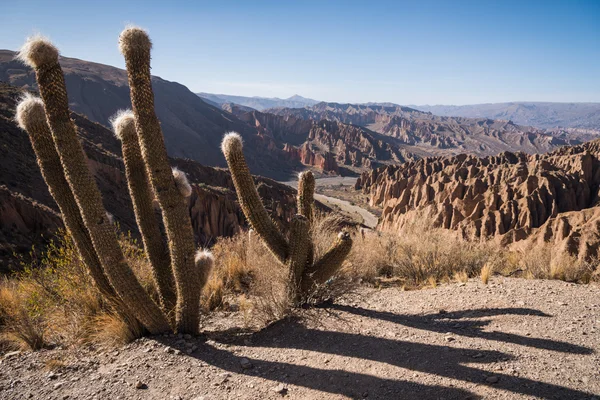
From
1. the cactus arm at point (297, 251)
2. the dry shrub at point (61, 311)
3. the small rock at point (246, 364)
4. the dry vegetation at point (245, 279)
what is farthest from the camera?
the cactus arm at point (297, 251)

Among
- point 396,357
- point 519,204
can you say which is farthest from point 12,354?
point 519,204

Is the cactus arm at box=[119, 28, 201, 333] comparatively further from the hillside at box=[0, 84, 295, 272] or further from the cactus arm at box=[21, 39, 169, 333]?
the hillside at box=[0, 84, 295, 272]

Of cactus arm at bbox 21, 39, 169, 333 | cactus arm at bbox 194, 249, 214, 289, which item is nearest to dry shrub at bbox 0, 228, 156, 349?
cactus arm at bbox 21, 39, 169, 333

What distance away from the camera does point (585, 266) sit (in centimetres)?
686

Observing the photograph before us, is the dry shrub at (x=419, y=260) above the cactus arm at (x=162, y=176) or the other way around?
the other way around

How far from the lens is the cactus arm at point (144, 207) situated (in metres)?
4.72

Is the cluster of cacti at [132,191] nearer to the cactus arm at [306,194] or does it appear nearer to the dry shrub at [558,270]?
the cactus arm at [306,194]

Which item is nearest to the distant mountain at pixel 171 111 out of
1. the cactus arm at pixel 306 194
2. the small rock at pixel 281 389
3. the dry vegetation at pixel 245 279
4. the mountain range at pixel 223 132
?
the mountain range at pixel 223 132

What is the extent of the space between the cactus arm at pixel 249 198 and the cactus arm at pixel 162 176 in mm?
1220

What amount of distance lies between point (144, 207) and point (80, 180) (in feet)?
2.94

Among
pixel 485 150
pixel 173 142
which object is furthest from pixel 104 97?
pixel 485 150

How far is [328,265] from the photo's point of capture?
212 inches

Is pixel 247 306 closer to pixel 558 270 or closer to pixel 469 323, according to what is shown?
pixel 469 323

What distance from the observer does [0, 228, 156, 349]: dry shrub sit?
464 cm
